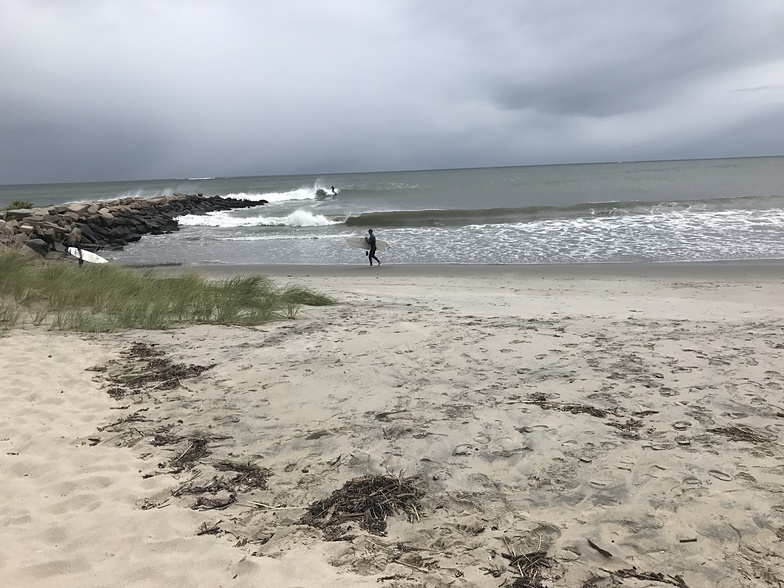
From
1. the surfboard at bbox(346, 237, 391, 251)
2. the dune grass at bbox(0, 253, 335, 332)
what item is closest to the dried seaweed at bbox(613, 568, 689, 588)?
the dune grass at bbox(0, 253, 335, 332)

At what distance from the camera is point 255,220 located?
32.9m

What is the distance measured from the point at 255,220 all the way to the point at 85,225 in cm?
1115

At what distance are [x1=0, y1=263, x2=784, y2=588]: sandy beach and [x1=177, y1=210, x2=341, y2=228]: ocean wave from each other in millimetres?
23983

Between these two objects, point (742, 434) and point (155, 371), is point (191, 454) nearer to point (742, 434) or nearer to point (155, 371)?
point (155, 371)

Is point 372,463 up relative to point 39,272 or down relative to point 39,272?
down

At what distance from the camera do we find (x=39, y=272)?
28.9ft

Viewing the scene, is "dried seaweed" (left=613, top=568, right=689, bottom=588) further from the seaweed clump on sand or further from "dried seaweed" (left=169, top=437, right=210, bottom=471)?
"dried seaweed" (left=169, top=437, right=210, bottom=471)

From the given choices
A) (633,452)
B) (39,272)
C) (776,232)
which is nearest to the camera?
(633,452)

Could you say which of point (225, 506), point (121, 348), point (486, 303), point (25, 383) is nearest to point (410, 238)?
point (486, 303)

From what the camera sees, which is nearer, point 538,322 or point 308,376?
point 308,376

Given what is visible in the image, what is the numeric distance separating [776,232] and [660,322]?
14.8m

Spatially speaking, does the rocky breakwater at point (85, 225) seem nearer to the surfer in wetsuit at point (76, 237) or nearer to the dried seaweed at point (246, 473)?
the surfer in wetsuit at point (76, 237)

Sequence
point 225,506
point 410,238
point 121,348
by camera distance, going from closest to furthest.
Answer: point 225,506 → point 121,348 → point 410,238

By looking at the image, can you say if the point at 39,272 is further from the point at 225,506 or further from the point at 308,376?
the point at 225,506
